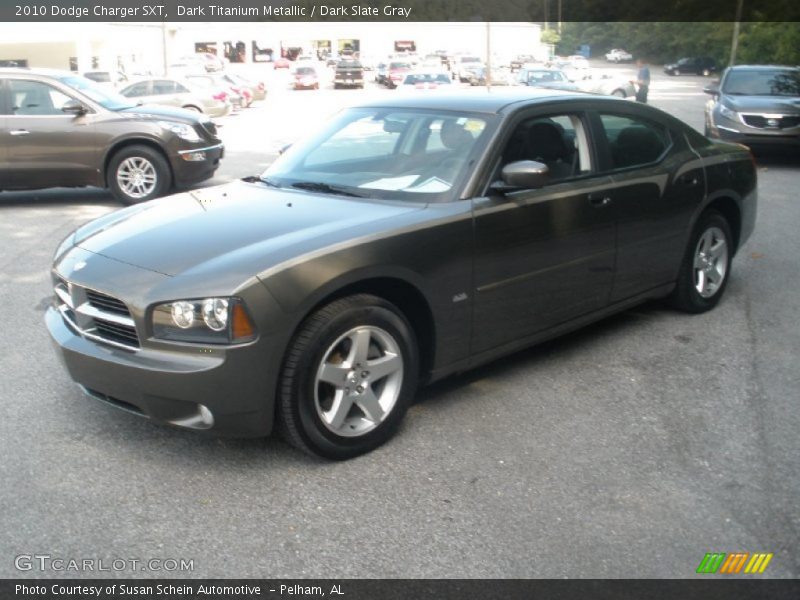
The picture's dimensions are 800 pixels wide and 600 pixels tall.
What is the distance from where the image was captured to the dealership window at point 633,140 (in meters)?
5.62

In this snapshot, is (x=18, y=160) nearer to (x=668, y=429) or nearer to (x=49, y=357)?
(x=49, y=357)

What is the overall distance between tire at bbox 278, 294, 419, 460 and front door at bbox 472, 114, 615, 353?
56cm

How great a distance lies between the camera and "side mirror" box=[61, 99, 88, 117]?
1152 cm

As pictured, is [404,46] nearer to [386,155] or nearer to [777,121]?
[777,121]

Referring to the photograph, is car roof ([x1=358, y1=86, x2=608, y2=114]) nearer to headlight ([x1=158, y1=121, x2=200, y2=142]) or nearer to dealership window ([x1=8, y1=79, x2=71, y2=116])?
headlight ([x1=158, y1=121, x2=200, y2=142])

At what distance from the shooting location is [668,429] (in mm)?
4570

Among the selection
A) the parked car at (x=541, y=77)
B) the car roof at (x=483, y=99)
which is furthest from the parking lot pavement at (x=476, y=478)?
the parked car at (x=541, y=77)

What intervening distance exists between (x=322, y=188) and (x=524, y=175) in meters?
1.11

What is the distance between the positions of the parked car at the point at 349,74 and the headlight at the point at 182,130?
4166cm

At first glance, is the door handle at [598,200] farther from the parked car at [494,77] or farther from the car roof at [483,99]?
the parked car at [494,77]

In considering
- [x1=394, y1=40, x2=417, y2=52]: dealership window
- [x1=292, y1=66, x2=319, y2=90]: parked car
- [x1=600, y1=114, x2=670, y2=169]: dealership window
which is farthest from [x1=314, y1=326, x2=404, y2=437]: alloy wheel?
[x1=394, y1=40, x2=417, y2=52]: dealership window

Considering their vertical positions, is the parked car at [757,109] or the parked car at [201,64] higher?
the parked car at [757,109]

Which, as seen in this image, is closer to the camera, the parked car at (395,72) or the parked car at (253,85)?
the parked car at (253,85)

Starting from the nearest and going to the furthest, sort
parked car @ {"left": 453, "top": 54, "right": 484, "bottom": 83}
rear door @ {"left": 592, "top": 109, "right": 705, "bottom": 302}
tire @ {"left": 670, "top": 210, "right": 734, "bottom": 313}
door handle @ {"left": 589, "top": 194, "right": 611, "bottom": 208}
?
1. door handle @ {"left": 589, "top": 194, "right": 611, "bottom": 208}
2. rear door @ {"left": 592, "top": 109, "right": 705, "bottom": 302}
3. tire @ {"left": 670, "top": 210, "right": 734, "bottom": 313}
4. parked car @ {"left": 453, "top": 54, "right": 484, "bottom": 83}
